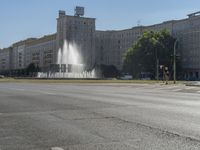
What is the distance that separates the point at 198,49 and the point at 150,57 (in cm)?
2328

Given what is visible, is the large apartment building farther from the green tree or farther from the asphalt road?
the asphalt road

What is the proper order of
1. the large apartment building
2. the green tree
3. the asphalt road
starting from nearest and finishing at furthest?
the asphalt road, the green tree, the large apartment building

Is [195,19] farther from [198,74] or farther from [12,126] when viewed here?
[12,126]

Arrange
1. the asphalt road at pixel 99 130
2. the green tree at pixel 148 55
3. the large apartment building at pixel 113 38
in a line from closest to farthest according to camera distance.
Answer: the asphalt road at pixel 99 130, the green tree at pixel 148 55, the large apartment building at pixel 113 38

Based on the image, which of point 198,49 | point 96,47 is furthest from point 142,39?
point 96,47

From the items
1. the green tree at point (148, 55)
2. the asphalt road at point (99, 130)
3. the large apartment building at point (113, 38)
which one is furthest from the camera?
the large apartment building at point (113, 38)

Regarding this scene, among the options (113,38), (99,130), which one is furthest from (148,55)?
(99,130)

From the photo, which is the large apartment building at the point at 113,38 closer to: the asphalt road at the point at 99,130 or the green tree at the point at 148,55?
the green tree at the point at 148,55

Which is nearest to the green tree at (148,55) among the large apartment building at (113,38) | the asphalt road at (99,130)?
the large apartment building at (113,38)

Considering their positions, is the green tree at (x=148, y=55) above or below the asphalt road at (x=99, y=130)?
above

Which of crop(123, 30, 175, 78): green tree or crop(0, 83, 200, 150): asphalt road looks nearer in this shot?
crop(0, 83, 200, 150): asphalt road

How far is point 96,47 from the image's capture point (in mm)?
197250

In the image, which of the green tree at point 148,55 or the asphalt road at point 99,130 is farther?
the green tree at point 148,55

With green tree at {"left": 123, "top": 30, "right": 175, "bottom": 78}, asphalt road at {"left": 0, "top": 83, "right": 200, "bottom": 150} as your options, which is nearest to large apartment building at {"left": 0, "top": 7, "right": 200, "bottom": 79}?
green tree at {"left": 123, "top": 30, "right": 175, "bottom": 78}
